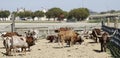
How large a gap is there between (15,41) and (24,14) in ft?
416

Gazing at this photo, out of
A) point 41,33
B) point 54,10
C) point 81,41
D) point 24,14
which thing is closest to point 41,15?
point 24,14

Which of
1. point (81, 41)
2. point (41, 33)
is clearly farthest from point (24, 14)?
point (81, 41)

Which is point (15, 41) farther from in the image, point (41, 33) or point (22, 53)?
point (41, 33)

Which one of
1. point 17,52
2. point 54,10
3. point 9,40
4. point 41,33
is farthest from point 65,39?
point 54,10

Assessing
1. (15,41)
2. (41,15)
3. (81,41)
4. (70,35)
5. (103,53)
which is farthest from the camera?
(41,15)

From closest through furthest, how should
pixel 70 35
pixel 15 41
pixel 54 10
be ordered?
pixel 15 41 < pixel 70 35 < pixel 54 10

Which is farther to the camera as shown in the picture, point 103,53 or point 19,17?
point 19,17

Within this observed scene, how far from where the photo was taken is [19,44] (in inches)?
676

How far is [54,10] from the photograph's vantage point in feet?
394

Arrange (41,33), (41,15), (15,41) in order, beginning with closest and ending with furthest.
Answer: (15,41)
(41,33)
(41,15)

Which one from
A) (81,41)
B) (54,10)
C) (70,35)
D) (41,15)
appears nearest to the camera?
(70,35)

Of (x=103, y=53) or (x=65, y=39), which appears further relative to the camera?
(x=65, y=39)

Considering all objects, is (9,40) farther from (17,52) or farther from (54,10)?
(54,10)

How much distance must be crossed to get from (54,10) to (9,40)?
10312 cm
